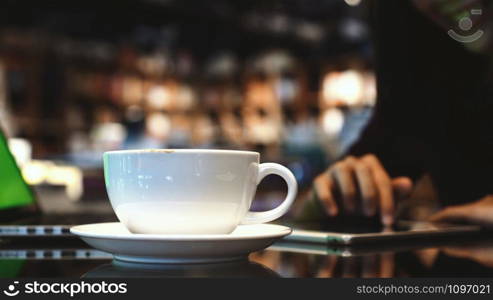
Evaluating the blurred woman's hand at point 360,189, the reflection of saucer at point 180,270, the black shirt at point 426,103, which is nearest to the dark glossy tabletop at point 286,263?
the reflection of saucer at point 180,270

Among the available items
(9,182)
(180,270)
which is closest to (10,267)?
(180,270)

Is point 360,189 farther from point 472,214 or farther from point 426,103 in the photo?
point 426,103

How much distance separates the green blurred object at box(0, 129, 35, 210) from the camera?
0.68m

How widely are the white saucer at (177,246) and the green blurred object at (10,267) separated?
0.05m

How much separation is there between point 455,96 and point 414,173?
9.0 inches

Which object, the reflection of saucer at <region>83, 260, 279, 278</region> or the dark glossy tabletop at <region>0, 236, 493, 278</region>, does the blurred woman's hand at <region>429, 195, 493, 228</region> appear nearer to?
the dark glossy tabletop at <region>0, 236, 493, 278</region>

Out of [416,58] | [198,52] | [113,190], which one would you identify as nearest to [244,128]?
[198,52]

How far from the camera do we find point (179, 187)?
44cm

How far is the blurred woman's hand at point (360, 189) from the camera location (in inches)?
35.6

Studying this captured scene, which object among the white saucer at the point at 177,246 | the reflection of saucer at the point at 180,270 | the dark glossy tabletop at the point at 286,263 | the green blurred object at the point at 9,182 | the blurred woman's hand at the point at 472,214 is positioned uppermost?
the green blurred object at the point at 9,182

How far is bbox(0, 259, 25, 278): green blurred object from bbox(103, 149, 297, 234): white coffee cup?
0.28 ft

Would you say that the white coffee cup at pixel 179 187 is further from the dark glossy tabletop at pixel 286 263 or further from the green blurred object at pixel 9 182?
the green blurred object at pixel 9 182

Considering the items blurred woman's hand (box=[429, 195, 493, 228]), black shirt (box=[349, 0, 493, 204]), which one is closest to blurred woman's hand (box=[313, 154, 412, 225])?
blurred woman's hand (box=[429, 195, 493, 228])

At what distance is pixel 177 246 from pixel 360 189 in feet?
1.99
